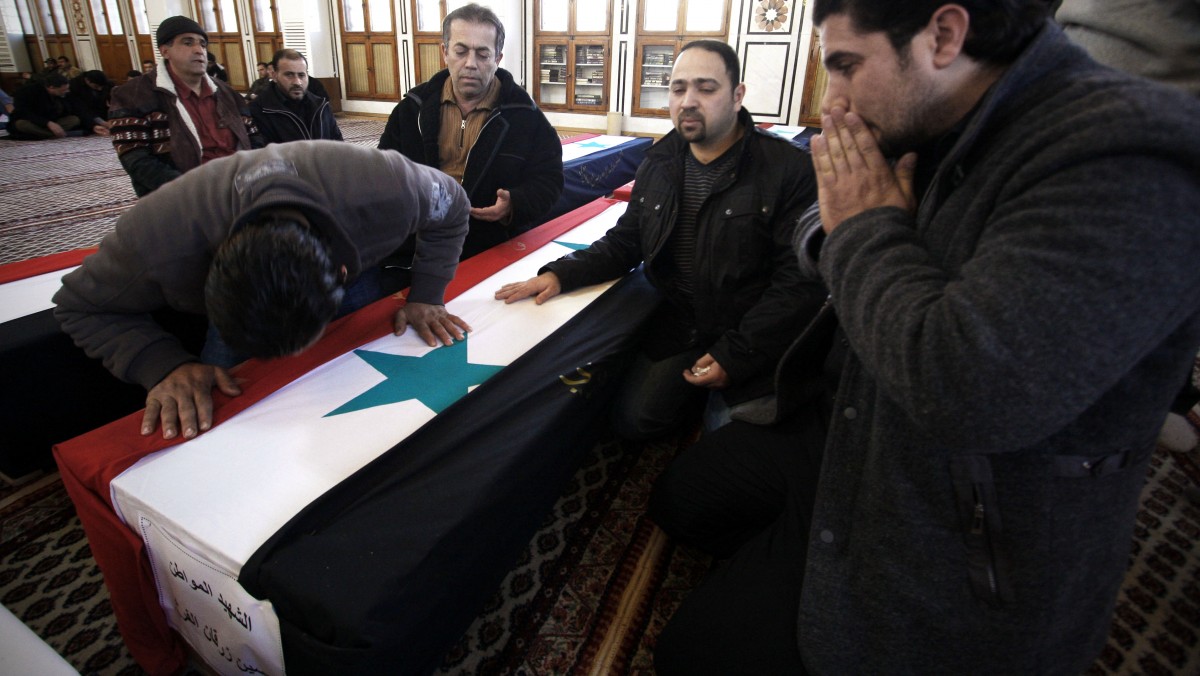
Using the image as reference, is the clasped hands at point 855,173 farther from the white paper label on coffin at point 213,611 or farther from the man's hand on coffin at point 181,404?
the man's hand on coffin at point 181,404

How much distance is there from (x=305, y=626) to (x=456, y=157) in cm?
191

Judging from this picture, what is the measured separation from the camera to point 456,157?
90.5 inches

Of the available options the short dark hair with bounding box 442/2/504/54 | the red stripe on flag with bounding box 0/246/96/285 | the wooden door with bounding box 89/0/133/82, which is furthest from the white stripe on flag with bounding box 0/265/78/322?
the wooden door with bounding box 89/0/133/82

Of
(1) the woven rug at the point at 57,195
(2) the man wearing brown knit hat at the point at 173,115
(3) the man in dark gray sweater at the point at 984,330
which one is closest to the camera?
(3) the man in dark gray sweater at the point at 984,330

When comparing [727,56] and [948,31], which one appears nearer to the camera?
[948,31]

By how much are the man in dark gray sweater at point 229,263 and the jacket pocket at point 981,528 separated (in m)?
0.95

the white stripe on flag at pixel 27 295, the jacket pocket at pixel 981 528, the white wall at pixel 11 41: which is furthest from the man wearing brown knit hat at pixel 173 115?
the white wall at pixel 11 41

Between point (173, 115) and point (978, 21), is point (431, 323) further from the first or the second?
point (173, 115)

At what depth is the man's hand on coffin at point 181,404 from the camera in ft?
3.30

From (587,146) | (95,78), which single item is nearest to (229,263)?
(587,146)

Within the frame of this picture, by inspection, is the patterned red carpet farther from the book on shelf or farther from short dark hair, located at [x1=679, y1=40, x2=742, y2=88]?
the book on shelf

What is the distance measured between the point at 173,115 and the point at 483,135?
4.62ft

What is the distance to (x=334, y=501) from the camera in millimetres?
882

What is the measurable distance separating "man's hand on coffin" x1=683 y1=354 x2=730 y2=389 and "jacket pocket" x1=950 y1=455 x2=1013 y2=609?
0.79m
